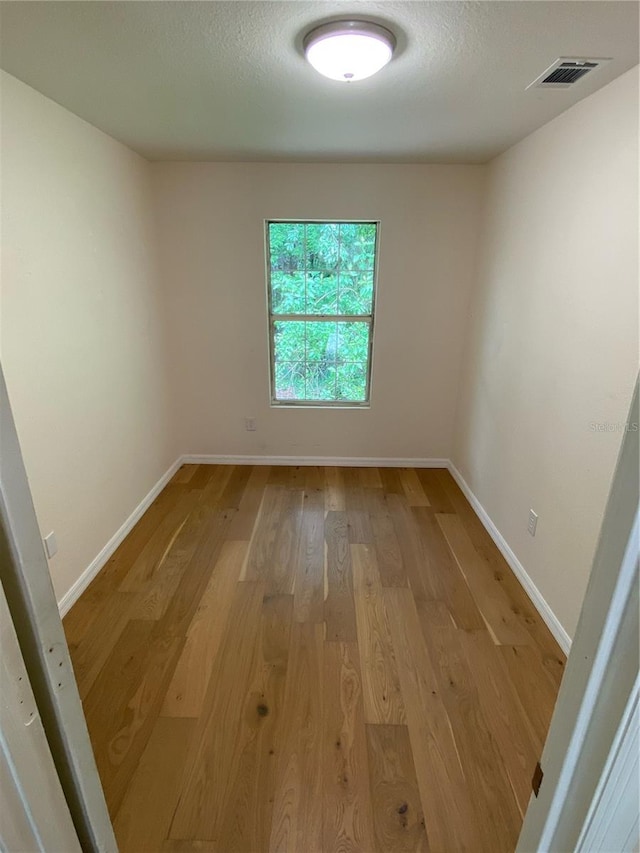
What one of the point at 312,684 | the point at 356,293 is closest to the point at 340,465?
the point at 356,293

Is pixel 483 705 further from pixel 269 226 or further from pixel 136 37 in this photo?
pixel 269 226

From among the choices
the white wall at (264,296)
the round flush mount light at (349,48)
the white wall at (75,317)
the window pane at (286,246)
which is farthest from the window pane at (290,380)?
the round flush mount light at (349,48)

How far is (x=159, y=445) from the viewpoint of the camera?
124 inches

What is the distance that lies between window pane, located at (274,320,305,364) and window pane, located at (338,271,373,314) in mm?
366

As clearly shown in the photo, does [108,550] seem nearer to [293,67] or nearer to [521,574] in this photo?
[521,574]

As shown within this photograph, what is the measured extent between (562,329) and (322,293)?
1.78m

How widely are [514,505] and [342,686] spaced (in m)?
1.38

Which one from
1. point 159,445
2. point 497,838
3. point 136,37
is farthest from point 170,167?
point 497,838

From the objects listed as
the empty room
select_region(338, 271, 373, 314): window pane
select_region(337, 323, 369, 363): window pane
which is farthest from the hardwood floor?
select_region(338, 271, 373, 314): window pane

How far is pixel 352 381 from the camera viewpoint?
3.44m

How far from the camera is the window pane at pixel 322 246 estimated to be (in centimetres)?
307

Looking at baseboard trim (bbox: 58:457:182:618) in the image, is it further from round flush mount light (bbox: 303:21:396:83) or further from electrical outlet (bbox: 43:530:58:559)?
round flush mount light (bbox: 303:21:396:83)

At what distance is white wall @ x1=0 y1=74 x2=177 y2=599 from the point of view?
169 cm

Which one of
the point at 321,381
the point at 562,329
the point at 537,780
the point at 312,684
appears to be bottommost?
the point at 312,684
